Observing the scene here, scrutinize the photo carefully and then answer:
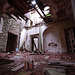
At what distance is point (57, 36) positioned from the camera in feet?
21.8

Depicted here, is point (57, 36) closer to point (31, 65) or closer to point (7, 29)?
point (31, 65)

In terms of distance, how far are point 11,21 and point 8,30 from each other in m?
1.76

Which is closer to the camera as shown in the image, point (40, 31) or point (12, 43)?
point (40, 31)

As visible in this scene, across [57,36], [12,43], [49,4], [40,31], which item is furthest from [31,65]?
[12,43]

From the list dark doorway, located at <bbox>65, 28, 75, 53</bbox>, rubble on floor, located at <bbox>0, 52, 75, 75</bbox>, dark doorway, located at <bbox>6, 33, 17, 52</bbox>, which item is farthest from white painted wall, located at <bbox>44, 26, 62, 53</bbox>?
dark doorway, located at <bbox>6, 33, 17, 52</bbox>

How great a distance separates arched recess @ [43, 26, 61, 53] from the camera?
6.51 meters

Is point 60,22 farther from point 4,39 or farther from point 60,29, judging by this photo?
point 4,39

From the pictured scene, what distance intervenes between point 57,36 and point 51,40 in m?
0.97

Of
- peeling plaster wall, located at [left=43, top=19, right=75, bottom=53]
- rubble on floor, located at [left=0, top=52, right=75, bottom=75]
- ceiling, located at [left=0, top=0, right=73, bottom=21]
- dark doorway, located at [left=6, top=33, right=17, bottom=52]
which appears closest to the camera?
rubble on floor, located at [left=0, top=52, right=75, bottom=75]

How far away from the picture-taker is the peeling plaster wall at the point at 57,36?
6079mm

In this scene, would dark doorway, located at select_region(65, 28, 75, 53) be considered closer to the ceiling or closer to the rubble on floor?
the ceiling

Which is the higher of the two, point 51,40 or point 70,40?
point 51,40

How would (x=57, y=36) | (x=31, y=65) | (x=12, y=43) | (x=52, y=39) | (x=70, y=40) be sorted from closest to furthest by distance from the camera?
(x=31, y=65)
(x=70, y=40)
(x=57, y=36)
(x=52, y=39)
(x=12, y=43)

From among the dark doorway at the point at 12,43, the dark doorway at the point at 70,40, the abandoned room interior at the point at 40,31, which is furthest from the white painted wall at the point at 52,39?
the dark doorway at the point at 12,43
